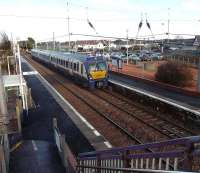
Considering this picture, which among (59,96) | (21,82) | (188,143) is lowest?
(59,96)

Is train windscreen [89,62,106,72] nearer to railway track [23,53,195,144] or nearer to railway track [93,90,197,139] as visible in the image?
railway track [23,53,195,144]

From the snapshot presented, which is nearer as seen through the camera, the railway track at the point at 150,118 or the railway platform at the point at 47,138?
the railway platform at the point at 47,138

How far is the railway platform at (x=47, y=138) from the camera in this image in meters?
11.9

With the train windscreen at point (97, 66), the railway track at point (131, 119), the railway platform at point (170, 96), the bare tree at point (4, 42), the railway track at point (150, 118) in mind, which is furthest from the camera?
the bare tree at point (4, 42)

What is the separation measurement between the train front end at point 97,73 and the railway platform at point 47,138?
4.92 m

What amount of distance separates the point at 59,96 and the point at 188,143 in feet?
75.4

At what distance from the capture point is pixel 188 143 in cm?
337

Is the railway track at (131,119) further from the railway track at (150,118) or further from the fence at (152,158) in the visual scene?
the fence at (152,158)

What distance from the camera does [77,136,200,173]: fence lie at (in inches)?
134

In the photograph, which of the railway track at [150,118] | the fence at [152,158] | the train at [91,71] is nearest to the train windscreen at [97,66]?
the train at [91,71]

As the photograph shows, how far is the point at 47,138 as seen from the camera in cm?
1554

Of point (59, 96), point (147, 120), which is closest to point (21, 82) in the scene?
point (59, 96)

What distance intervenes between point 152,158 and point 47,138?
1146 cm

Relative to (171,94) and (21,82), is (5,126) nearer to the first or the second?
(21,82)
